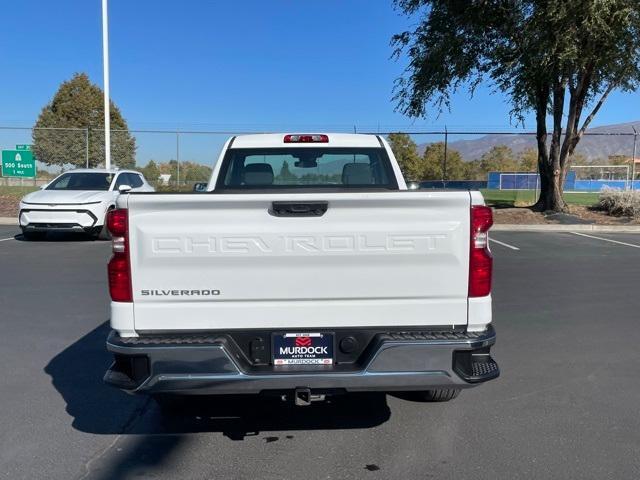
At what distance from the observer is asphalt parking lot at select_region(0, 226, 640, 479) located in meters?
3.45

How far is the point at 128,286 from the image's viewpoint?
320 cm

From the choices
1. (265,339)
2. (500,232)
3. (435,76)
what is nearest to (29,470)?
(265,339)

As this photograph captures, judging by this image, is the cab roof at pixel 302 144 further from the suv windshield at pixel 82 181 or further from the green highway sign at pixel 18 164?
the green highway sign at pixel 18 164

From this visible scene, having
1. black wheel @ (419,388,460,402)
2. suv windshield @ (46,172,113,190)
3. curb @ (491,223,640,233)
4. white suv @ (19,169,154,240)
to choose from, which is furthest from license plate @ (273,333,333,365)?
curb @ (491,223,640,233)

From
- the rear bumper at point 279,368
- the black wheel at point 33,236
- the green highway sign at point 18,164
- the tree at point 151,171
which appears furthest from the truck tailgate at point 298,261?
the tree at point 151,171

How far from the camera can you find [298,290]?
3.26 meters

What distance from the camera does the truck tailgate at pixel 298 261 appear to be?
125 inches

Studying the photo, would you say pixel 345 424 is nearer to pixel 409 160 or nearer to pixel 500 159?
pixel 409 160

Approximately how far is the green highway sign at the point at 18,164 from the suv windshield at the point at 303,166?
18.5 m

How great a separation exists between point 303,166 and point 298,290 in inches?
103

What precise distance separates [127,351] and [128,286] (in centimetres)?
35

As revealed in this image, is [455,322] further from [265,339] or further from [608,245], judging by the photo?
[608,245]

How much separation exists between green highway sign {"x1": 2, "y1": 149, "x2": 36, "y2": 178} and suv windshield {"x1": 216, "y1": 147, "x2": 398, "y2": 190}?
60.6 feet

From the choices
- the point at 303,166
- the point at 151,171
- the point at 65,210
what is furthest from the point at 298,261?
the point at 151,171
